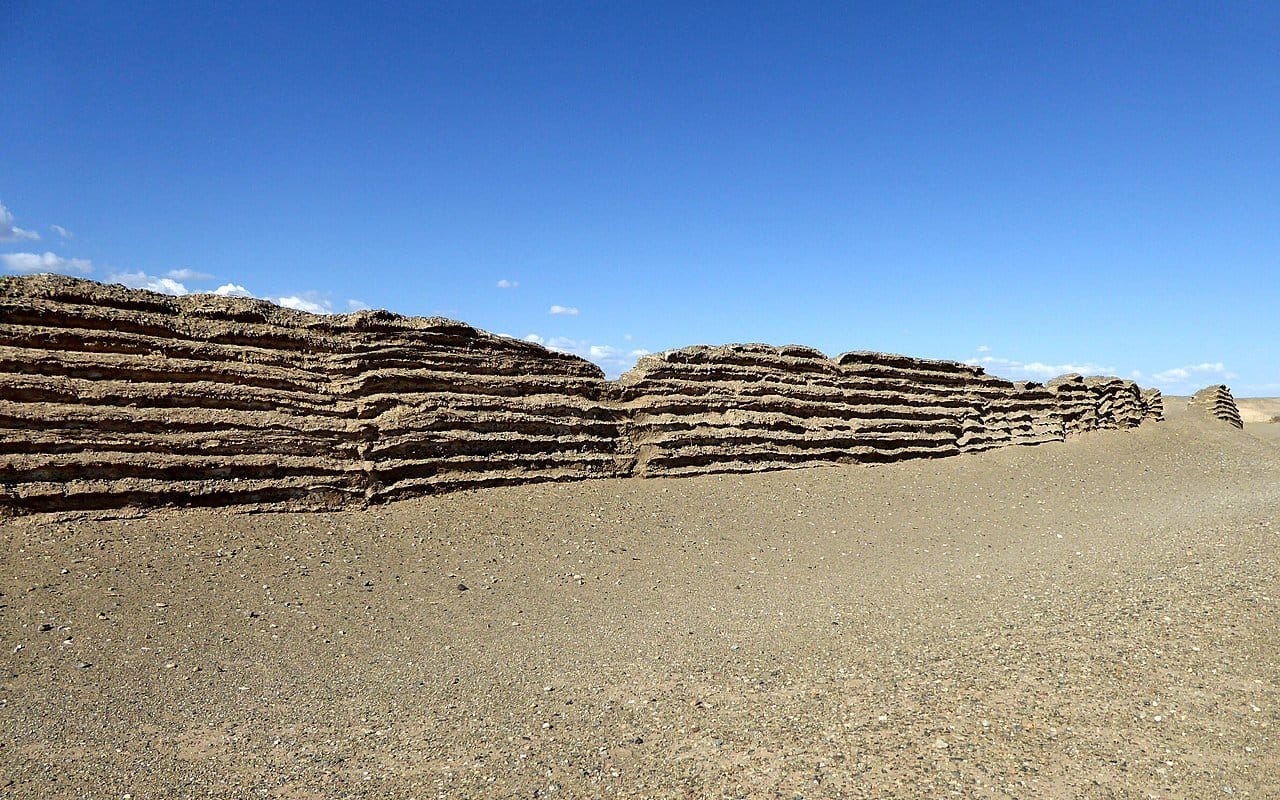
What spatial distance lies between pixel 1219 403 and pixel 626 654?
3307cm

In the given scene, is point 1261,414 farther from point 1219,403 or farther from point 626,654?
point 626,654

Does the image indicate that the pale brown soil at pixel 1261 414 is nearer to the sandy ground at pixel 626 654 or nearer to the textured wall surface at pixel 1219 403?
the textured wall surface at pixel 1219 403

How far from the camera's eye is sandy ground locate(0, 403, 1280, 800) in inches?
185

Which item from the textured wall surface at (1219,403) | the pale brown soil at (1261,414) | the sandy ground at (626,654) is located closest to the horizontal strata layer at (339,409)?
the sandy ground at (626,654)

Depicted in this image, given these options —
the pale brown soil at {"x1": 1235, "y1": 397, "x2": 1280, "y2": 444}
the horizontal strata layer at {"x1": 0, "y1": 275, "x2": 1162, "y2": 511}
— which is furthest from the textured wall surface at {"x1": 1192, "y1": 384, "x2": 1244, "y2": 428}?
the horizontal strata layer at {"x1": 0, "y1": 275, "x2": 1162, "y2": 511}

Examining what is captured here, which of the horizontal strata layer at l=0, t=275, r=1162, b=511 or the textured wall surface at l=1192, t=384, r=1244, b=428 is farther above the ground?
the textured wall surface at l=1192, t=384, r=1244, b=428

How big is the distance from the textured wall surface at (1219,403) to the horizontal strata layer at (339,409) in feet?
70.2

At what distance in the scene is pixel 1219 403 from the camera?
30.5 meters

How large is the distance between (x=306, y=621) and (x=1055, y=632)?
6908mm

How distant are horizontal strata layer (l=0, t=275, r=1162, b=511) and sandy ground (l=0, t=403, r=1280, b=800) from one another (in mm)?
564

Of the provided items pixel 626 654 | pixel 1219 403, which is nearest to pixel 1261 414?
pixel 1219 403

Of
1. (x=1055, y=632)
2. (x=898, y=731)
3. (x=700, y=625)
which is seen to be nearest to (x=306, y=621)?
(x=700, y=625)

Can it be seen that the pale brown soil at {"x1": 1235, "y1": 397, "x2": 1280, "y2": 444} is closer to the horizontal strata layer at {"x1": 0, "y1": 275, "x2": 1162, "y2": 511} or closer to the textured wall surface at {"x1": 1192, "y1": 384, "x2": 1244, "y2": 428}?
the textured wall surface at {"x1": 1192, "y1": 384, "x2": 1244, "y2": 428}

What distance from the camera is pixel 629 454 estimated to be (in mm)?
12773
